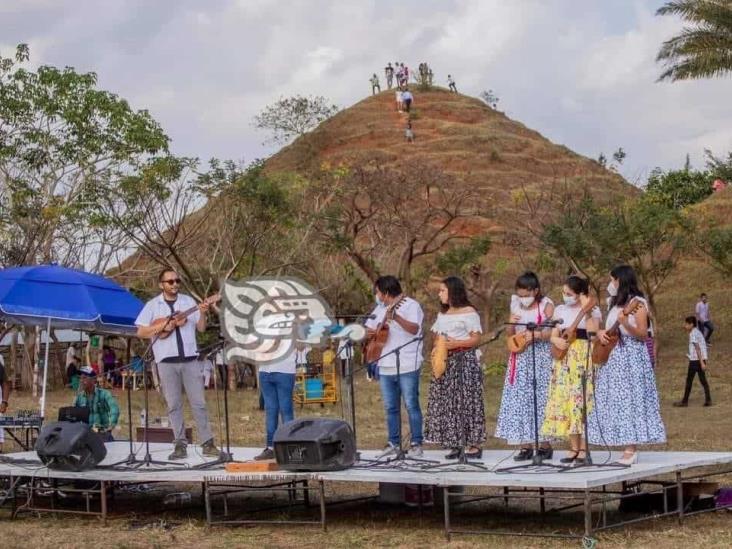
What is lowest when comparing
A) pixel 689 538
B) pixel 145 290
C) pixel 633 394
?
pixel 689 538

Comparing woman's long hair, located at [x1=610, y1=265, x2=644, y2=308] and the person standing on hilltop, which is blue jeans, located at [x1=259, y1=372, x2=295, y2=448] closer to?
woman's long hair, located at [x1=610, y1=265, x2=644, y2=308]

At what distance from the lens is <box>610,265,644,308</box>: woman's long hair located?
849 cm

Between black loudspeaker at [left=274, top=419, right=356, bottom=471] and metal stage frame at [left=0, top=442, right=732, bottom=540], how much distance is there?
8 cm

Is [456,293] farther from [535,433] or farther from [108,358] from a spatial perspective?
[108,358]

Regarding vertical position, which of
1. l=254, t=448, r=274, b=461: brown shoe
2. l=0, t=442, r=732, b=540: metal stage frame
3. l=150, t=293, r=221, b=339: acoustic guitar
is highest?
l=150, t=293, r=221, b=339: acoustic guitar

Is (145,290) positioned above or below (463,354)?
above

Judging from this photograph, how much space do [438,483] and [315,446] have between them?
100 centimetres

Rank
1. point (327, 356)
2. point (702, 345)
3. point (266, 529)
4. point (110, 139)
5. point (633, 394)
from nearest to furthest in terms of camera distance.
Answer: point (633, 394), point (266, 529), point (702, 345), point (327, 356), point (110, 139)

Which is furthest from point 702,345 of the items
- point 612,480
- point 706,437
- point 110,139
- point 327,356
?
point 110,139

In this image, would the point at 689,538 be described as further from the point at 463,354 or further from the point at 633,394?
the point at 463,354

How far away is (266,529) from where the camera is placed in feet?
29.9

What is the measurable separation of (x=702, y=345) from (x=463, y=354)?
11507 millimetres

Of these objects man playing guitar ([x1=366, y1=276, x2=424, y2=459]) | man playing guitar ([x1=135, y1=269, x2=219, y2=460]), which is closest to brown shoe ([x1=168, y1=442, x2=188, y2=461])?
man playing guitar ([x1=135, y1=269, x2=219, y2=460])

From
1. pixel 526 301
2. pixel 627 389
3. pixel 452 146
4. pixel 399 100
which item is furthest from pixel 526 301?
pixel 399 100
